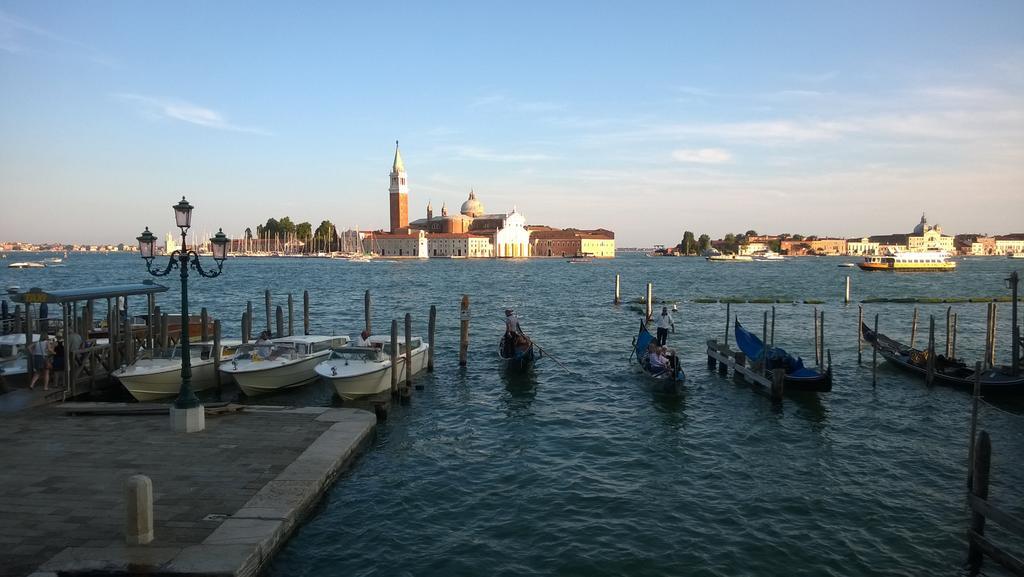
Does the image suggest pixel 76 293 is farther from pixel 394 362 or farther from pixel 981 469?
pixel 981 469

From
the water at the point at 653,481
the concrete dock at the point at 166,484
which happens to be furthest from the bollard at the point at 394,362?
the concrete dock at the point at 166,484

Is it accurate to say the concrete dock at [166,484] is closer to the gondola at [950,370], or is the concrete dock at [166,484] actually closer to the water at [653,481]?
the water at [653,481]

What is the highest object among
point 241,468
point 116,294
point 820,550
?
point 116,294

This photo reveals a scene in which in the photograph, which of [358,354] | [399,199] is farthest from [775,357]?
[399,199]

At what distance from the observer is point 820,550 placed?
793cm

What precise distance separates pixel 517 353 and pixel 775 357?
21.4ft

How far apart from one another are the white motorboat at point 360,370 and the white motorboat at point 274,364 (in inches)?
31.7

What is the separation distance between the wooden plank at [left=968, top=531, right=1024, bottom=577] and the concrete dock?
7.35m

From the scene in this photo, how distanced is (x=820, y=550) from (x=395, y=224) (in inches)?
5845

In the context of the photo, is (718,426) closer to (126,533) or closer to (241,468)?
(241,468)

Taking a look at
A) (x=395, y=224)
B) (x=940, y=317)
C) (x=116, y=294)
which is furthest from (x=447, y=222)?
(x=116, y=294)

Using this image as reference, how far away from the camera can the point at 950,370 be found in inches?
664

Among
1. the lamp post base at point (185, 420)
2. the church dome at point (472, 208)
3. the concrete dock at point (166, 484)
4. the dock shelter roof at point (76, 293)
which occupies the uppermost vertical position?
the church dome at point (472, 208)

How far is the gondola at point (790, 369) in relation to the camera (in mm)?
15211
